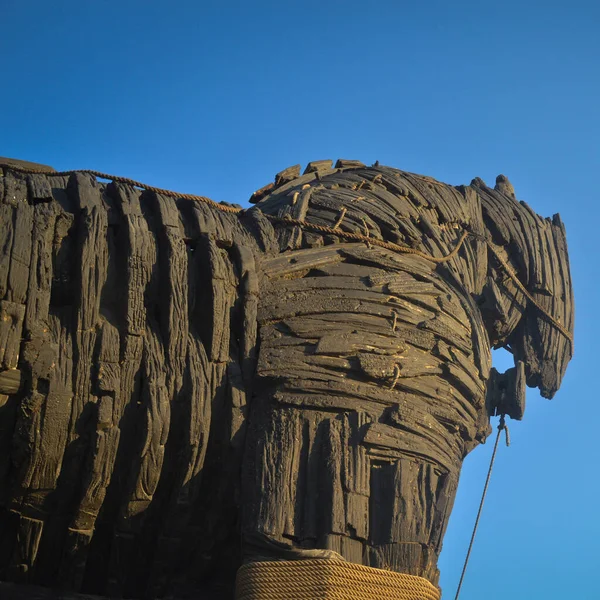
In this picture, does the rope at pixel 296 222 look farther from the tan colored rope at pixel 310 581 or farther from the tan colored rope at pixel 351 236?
the tan colored rope at pixel 310 581

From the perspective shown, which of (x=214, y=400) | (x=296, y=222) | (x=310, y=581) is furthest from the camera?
(x=296, y=222)

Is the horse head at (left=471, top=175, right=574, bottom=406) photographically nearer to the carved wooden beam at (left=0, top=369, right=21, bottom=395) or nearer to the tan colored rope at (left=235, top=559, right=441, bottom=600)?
the tan colored rope at (left=235, top=559, right=441, bottom=600)

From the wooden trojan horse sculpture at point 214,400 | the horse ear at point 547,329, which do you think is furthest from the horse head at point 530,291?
the wooden trojan horse sculpture at point 214,400

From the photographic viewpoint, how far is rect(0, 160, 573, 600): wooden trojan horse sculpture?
5.89 m

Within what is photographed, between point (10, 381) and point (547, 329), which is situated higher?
point (547, 329)

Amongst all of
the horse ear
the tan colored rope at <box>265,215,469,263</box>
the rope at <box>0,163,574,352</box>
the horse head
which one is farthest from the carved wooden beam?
the horse ear

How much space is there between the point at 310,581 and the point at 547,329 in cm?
363

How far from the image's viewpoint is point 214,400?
625cm

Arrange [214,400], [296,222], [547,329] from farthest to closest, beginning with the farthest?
[547,329] < [296,222] < [214,400]

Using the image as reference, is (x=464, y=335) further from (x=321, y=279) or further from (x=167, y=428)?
(x=167, y=428)

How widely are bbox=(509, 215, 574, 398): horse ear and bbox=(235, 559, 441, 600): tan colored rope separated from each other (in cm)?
310

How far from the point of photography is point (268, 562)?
229 inches

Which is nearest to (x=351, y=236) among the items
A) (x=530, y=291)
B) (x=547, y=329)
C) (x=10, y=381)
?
(x=530, y=291)

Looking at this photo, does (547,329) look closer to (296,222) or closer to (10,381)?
(296,222)
